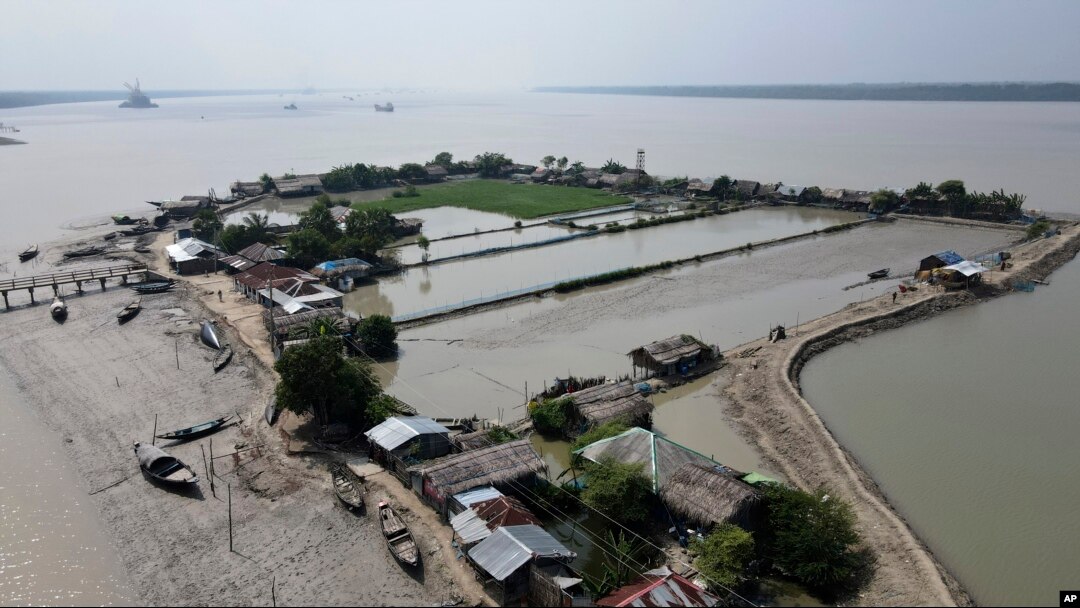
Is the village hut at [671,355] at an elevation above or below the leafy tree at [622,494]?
above

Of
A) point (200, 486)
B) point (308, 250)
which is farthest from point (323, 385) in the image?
point (308, 250)

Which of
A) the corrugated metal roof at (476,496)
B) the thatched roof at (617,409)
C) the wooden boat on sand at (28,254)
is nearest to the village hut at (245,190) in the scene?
the wooden boat on sand at (28,254)

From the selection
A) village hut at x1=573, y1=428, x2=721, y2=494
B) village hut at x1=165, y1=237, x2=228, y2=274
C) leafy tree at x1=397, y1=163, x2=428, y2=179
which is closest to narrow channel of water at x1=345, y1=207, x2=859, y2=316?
village hut at x1=165, y1=237, x2=228, y2=274

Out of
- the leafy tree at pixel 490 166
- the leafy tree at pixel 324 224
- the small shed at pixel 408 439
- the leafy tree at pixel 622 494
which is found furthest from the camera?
the leafy tree at pixel 490 166

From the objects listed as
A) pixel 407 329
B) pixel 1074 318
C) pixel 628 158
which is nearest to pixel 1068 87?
pixel 628 158

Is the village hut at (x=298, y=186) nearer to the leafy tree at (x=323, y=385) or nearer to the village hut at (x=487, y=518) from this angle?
the leafy tree at (x=323, y=385)

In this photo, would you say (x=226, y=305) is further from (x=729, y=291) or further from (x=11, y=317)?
(x=729, y=291)

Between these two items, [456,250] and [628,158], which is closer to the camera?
[456,250]

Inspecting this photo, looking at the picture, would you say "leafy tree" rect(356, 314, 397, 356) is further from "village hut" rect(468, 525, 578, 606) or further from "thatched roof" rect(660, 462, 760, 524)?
"thatched roof" rect(660, 462, 760, 524)
